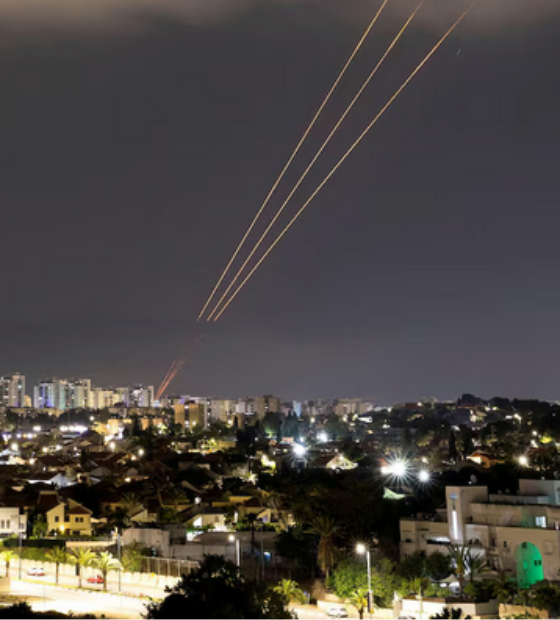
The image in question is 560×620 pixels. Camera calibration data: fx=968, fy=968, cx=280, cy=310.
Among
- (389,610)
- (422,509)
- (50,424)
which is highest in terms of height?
(50,424)

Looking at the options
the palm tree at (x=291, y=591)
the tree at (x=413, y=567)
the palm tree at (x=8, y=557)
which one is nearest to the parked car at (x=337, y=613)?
the palm tree at (x=291, y=591)

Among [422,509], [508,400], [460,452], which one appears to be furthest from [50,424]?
[422,509]

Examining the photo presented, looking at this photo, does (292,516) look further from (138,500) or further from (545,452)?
(545,452)

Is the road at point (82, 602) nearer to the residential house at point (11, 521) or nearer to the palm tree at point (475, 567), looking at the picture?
the palm tree at point (475, 567)

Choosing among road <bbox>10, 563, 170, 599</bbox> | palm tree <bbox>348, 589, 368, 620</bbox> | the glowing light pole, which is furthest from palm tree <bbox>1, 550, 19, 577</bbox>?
the glowing light pole

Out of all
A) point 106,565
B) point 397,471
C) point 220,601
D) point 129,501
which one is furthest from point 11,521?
point 220,601

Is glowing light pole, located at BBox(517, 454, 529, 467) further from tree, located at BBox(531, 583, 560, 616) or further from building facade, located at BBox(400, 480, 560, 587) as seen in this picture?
tree, located at BBox(531, 583, 560, 616)
